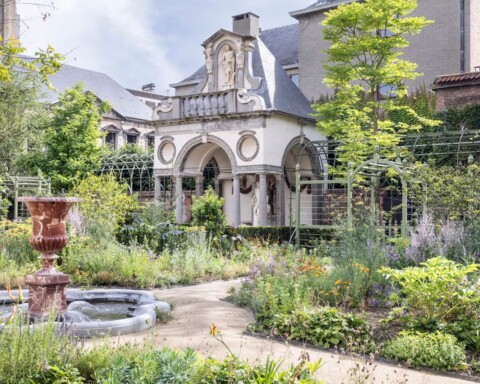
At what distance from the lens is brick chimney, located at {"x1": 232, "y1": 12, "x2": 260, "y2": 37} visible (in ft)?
91.2

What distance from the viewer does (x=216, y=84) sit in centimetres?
2364

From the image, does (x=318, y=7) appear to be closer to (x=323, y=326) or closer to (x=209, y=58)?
(x=209, y=58)

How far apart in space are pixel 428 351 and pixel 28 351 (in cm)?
352

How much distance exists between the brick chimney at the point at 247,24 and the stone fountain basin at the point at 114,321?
21187 mm

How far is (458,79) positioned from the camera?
20547 mm

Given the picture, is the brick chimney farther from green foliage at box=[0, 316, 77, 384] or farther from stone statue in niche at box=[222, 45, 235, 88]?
green foliage at box=[0, 316, 77, 384]

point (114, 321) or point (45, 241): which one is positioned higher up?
point (45, 241)

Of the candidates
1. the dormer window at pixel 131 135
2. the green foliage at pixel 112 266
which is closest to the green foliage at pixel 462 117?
the green foliage at pixel 112 266

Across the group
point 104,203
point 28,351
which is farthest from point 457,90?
point 28,351

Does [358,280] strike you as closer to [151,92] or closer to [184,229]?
[184,229]

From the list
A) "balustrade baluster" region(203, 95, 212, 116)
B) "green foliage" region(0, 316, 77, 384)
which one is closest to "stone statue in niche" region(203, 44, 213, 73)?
"balustrade baluster" region(203, 95, 212, 116)

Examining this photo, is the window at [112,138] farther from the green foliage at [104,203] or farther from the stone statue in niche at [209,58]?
the green foliage at [104,203]

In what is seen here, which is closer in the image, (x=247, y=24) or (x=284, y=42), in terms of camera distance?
(x=247, y=24)

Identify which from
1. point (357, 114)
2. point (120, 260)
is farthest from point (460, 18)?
point (120, 260)
